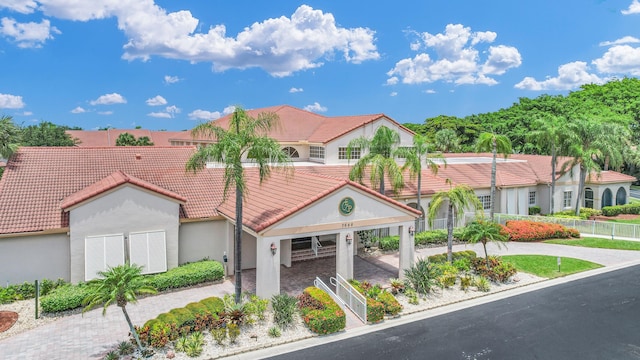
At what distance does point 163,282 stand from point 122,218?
12.4 ft

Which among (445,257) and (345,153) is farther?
(345,153)

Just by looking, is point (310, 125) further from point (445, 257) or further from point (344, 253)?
point (344, 253)

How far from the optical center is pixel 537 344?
15.6 m

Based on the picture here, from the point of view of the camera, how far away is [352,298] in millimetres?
18609

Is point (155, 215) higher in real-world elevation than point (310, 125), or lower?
lower

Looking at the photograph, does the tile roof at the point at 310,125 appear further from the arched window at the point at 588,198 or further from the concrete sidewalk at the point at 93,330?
the arched window at the point at 588,198

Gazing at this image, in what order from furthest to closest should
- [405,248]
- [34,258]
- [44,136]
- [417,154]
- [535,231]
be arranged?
[44,136] → [535,231] → [417,154] → [405,248] → [34,258]

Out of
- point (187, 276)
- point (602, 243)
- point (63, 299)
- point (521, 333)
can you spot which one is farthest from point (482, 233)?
point (63, 299)

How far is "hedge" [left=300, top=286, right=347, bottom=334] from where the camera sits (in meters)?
16.2

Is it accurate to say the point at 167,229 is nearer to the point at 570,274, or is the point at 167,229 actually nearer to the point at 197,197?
the point at 197,197

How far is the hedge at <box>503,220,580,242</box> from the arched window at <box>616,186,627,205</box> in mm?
16969

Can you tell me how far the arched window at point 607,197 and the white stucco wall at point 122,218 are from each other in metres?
42.6

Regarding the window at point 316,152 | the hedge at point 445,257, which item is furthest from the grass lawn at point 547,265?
the window at point 316,152

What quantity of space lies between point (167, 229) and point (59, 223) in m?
4.90
